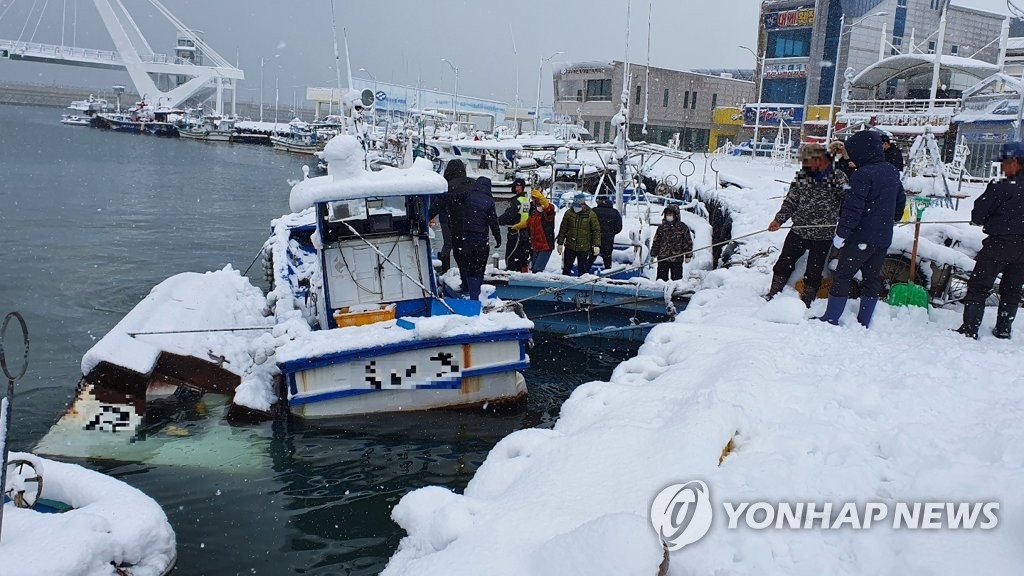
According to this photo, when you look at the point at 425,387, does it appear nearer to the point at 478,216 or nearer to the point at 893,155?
the point at 478,216

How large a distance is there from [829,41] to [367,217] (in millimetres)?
40734

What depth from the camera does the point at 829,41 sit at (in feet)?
137

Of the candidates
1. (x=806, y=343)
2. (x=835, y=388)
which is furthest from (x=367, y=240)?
(x=835, y=388)

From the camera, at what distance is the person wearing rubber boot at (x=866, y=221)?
6543 mm

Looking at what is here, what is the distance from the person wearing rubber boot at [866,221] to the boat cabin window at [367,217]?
4.93 m

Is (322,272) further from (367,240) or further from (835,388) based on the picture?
(835,388)

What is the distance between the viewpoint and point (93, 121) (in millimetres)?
95500

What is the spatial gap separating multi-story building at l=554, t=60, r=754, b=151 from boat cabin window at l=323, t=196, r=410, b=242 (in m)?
42.6

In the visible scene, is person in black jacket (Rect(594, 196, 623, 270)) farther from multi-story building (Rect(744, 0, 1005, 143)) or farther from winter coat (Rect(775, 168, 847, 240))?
multi-story building (Rect(744, 0, 1005, 143))

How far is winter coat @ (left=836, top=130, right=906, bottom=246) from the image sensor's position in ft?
21.5

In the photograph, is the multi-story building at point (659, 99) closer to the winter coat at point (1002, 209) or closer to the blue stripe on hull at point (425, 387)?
the blue stripe on hull at point (425, 387)

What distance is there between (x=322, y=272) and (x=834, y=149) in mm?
5956

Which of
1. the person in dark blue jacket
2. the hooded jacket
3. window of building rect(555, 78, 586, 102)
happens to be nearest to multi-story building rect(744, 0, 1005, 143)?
window of building rect(555, 78, 586, 102)

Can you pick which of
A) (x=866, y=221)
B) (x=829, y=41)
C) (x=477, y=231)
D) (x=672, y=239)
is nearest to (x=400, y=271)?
(x=477, y=231)
